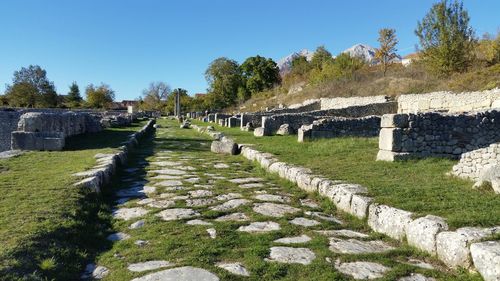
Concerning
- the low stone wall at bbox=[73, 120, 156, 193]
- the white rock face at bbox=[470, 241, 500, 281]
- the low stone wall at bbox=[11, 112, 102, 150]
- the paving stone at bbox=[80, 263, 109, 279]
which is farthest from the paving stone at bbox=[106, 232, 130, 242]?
the low stone wall at bbox=[11, 112, 102, 150]

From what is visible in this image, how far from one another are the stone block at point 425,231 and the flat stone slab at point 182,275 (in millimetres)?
1903

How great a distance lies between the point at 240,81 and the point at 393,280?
7296 centimetres

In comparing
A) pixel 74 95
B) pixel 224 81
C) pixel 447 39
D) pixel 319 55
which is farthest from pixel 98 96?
pixel 447 39

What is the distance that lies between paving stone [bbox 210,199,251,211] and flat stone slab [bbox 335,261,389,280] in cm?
214

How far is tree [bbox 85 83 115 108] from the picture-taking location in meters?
80.7

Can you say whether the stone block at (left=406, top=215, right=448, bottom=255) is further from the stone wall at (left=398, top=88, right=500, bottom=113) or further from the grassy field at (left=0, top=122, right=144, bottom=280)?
the stone wall at (left=398, top=88, right=500, bottom=113)

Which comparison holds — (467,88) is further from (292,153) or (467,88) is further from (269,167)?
(269,167)

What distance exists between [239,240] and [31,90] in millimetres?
71010

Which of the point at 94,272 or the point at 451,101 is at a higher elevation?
the point at 451,101

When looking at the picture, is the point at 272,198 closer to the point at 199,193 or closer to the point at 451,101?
the point at 199,193

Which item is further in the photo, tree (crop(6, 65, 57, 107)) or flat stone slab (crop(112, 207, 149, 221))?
tree (crop(6, 65, 57, 107))

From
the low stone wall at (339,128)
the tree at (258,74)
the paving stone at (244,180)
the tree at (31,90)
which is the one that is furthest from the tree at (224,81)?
the paving stone at (244,180)

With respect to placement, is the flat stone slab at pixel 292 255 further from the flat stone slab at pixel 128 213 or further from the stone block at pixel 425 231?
the flat stone slab at pixel 128 213

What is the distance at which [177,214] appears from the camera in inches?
195
